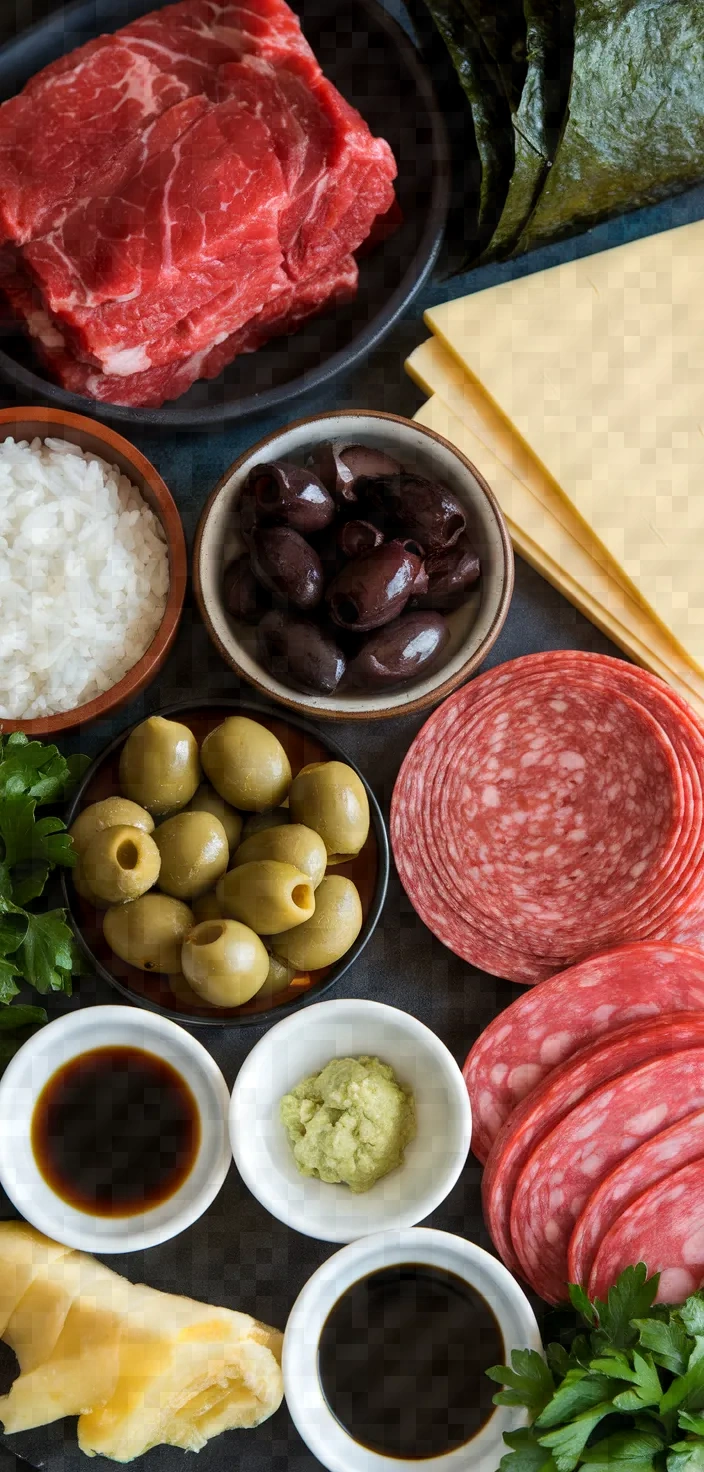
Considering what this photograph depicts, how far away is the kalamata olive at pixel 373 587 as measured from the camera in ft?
6.56

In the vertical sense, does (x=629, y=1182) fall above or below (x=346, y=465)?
below

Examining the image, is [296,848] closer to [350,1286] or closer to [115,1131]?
[115,1131]

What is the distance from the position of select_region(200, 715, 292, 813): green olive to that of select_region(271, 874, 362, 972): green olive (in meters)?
0.18

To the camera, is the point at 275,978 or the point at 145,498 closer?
the point at 275,978

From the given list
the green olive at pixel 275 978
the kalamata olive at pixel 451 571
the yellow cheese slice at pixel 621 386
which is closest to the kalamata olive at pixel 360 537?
the kalamata olive at pixel 451 571

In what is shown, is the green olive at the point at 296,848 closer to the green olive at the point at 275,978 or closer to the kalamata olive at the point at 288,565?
the green olive at the point at 275,978

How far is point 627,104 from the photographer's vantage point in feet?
7.19

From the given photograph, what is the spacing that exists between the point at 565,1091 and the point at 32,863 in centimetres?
92

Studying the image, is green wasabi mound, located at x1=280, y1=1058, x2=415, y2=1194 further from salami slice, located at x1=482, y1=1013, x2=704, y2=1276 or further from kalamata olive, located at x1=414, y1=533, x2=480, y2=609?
kalamata olive, located at x1=414, y1=533, x2=480, y2=609

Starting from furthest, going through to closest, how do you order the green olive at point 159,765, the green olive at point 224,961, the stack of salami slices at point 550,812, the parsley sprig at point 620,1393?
the stack of salami slices at point 550,812
the green olive at point 159,765
the green olive at point 224,961
the parsley sprig at point 620,1393

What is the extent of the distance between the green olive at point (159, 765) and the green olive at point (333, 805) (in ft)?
0.58

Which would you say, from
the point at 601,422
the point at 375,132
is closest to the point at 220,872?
the point at 601,422

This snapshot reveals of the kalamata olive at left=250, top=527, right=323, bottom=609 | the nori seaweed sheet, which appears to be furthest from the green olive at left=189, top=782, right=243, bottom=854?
the nori seaweed sheet

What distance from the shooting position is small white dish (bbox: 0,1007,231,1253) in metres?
1.92
